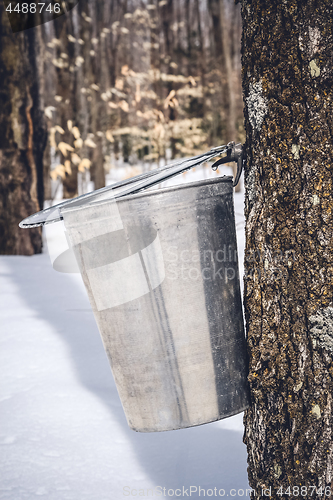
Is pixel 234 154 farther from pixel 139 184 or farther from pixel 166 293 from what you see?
pixel 166 293

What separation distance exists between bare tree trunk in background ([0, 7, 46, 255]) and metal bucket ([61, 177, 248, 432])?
11.5 feet

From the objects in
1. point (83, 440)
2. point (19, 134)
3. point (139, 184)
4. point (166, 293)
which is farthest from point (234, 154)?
point (19, 134)

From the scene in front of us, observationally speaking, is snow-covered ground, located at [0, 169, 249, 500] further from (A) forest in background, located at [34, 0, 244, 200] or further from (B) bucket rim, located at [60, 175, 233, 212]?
(A) forest in background, located at [34, 0, 244, 200]

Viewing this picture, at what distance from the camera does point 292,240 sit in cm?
116

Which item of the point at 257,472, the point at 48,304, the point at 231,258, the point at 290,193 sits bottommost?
the point at 48,304

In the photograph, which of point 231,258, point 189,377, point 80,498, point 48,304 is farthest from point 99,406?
point 48,304

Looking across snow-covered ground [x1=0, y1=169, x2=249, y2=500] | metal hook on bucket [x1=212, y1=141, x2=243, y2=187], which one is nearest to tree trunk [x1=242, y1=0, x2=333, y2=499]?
metal hook on bucket [x1=212, y1=141, x2=243, y2=187]

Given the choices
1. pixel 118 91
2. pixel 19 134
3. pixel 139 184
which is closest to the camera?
pixel 139 184

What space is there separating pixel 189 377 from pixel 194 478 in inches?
19.8

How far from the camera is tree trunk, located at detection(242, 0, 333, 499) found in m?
1.13

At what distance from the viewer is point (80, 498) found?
138 cm

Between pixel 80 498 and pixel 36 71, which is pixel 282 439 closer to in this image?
pixel 80 498

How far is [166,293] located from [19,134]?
3.80 metres

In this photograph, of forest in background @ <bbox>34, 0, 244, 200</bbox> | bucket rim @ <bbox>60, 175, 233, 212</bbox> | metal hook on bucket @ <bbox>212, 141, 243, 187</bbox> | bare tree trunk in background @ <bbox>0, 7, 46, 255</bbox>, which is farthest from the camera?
forest in background @ <bbox>34, 0, 244, 200</bbox>
